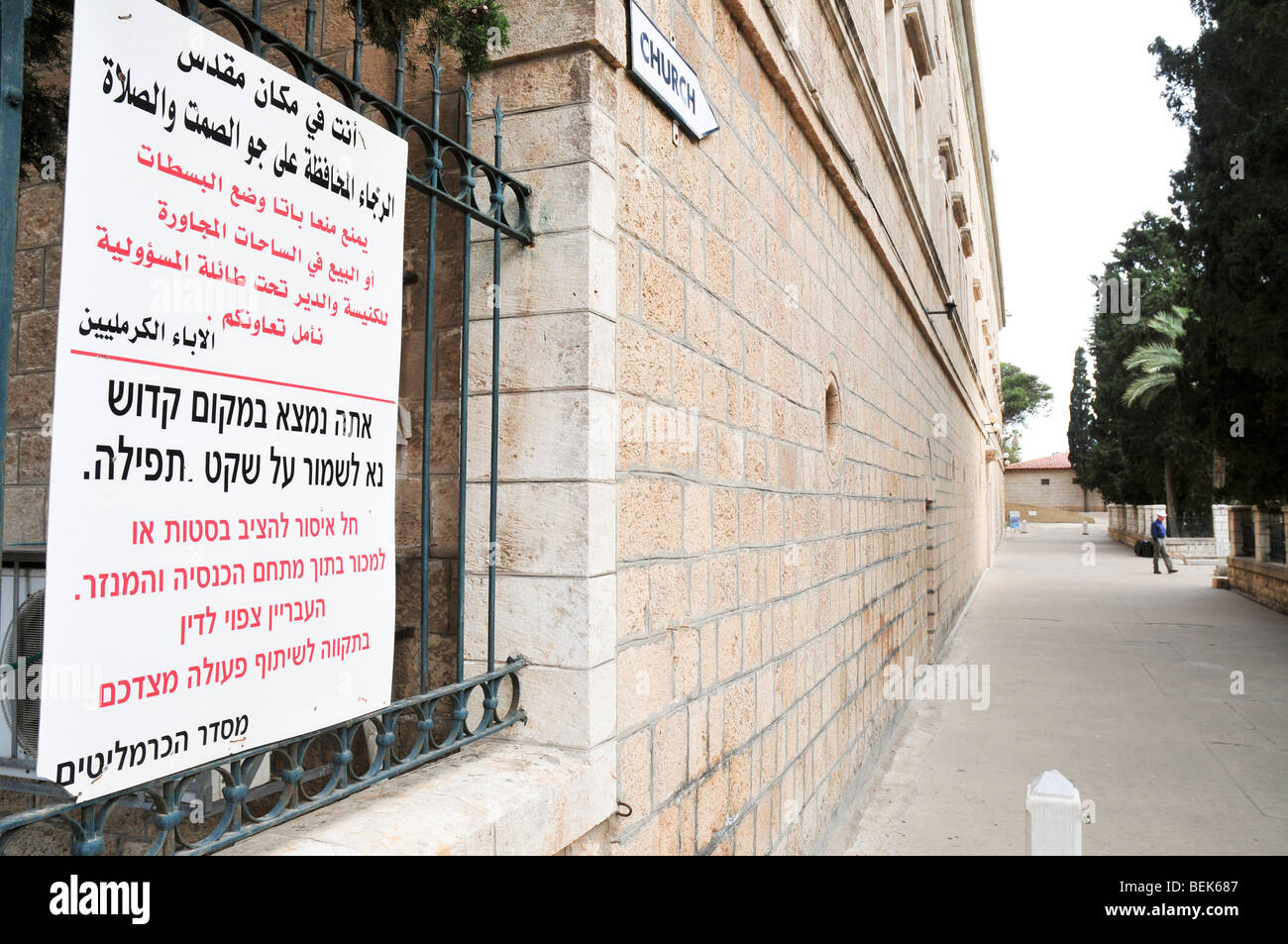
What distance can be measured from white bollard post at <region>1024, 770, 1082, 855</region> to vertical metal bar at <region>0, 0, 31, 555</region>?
240 cm

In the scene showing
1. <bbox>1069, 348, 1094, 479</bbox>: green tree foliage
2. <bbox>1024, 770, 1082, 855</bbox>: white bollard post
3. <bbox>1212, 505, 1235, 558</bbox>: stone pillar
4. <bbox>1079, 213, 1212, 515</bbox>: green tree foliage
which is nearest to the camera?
<bbox>1024, 770, 1082, 855</bbox>: white bollard post

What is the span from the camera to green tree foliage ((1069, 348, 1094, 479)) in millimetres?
38219

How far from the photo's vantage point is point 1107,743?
6559 millimetres

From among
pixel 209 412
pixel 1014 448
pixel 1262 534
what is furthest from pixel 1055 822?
pixel 1014 448

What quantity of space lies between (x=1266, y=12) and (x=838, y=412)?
758 cm

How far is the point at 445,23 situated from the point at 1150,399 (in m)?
25.1

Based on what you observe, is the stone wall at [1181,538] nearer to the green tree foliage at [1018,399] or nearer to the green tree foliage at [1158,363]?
the green tree foliage at [1158,363]

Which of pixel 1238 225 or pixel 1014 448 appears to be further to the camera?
pixel 1014 448

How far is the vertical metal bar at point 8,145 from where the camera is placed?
3.94ft

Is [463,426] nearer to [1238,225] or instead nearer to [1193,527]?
[1238,225]

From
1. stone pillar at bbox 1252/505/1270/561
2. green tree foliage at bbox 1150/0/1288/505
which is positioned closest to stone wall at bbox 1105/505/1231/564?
stone pillar at bbox 1252/505/1270/561

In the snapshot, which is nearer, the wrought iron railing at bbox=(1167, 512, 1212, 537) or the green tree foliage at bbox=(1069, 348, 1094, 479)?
the wrought iron railing at bbox=(1167, 512, 1212, 537)

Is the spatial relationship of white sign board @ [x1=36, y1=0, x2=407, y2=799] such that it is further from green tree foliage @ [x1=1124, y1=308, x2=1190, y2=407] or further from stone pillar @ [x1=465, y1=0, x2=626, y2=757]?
green tree foliage @ [x1=1124, y1=308, x2=1190, y2=407]

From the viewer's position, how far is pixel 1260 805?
5195 millimetres
